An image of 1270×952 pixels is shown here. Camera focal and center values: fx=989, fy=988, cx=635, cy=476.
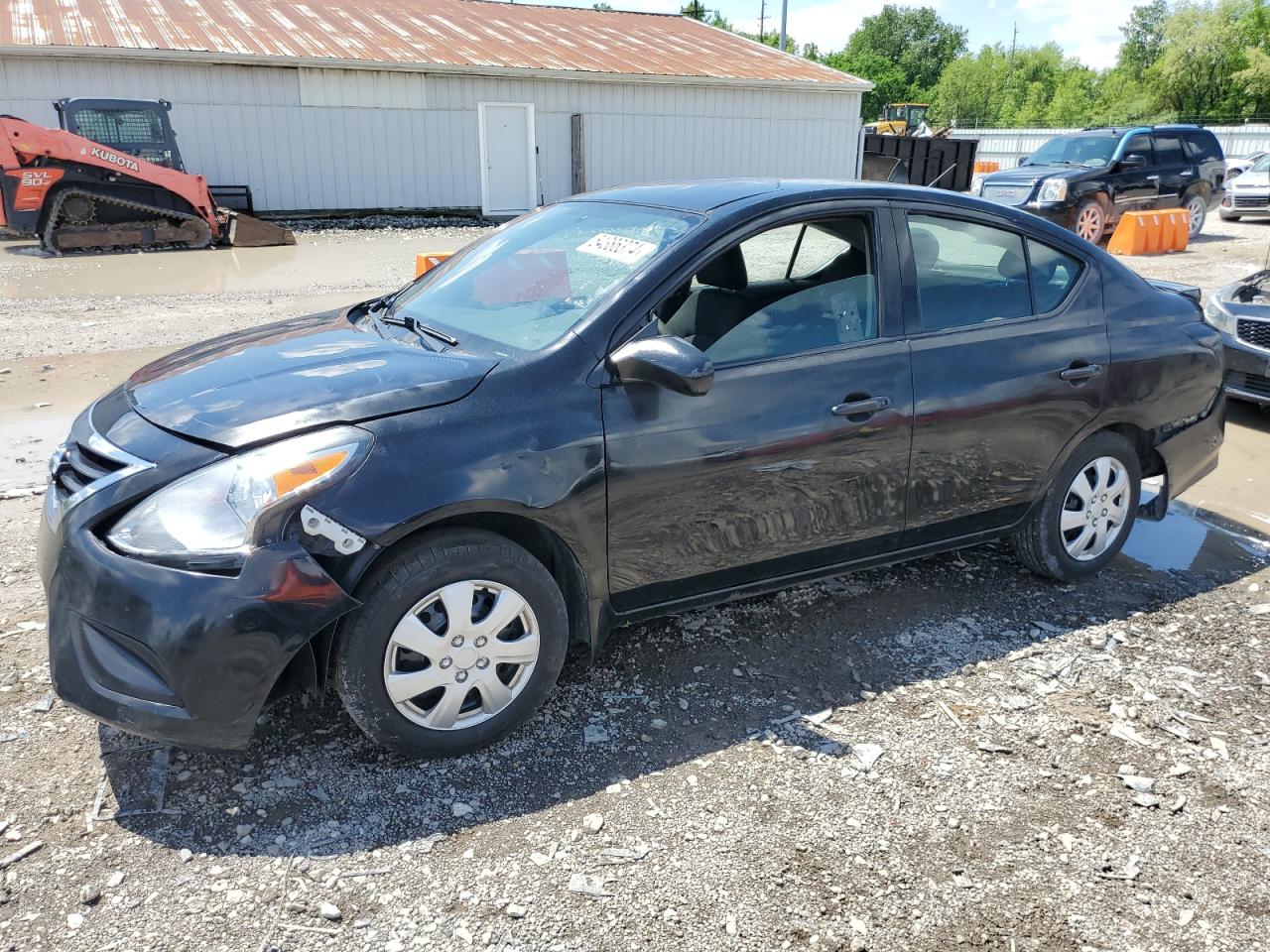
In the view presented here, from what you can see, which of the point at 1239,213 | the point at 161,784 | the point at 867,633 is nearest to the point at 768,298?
the point at 867,633

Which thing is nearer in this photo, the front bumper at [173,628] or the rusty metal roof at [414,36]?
the front bumper at [173,628]

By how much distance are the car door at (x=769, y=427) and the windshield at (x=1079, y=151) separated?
1513cm

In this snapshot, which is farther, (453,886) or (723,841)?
(723,841)

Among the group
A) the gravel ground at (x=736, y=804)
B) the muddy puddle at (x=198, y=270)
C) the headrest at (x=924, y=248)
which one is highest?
the headrest at (x=924, y=248)

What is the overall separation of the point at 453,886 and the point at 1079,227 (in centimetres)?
1664

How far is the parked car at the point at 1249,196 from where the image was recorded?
22.0m

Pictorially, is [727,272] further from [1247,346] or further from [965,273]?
[1247,346]

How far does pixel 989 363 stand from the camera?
390 cm

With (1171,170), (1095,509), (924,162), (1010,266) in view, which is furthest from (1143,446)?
(924,162)

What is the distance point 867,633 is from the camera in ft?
13.2

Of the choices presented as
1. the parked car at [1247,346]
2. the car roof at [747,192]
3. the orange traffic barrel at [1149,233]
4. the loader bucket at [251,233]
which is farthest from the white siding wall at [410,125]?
the car roof at [747,192]

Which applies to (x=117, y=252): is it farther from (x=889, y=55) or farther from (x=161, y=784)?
(x=889, y=55)

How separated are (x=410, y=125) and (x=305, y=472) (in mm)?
21629

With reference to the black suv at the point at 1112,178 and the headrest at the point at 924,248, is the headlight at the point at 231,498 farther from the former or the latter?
the black suv at the point at 1112,178
